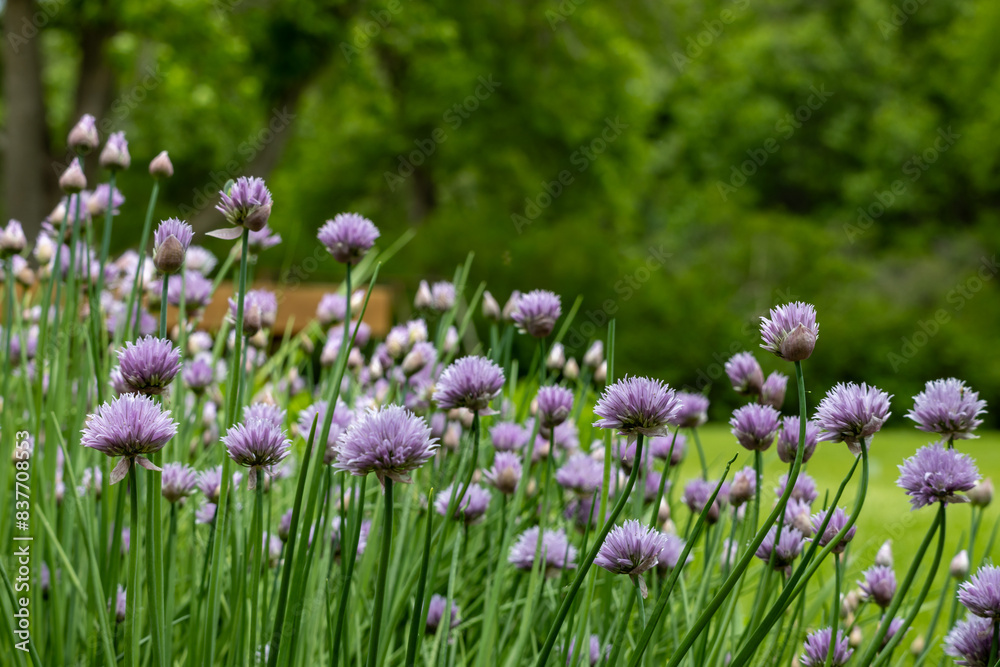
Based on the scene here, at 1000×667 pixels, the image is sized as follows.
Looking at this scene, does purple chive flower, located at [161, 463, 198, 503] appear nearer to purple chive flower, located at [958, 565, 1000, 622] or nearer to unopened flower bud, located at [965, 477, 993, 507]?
purple chive flower, located at [958, 565, 1000, 622]

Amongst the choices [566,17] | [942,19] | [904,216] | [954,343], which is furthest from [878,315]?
[942,19]

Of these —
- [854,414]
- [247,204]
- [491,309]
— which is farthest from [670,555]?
[247,204]

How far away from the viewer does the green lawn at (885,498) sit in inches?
91.0

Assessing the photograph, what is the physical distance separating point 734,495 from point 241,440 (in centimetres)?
75

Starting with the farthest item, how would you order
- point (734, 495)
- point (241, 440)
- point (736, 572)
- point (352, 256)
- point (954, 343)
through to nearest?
1. point (954, 343)
2. point (734, 495)
3. point (352, 256)
4. point (241, 440)
5. point (736, 572)

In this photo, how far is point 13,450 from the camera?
1.59 meters

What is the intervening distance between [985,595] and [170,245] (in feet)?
3.09

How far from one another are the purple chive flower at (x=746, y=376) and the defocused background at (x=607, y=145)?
141 centimetres

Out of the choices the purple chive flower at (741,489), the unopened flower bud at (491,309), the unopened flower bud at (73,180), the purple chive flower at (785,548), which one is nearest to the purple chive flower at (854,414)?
the purple chive flower at (785,548)

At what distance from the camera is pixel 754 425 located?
1131mm

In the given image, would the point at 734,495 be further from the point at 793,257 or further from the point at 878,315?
the point at 793,257

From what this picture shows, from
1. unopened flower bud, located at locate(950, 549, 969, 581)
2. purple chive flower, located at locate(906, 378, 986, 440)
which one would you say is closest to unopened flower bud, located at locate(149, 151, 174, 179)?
purple chive flower, located at locate(906, 378, 986, 440)

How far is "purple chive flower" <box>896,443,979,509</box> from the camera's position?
91 centimetres

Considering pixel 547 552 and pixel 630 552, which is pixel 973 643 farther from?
pixel 547 552
